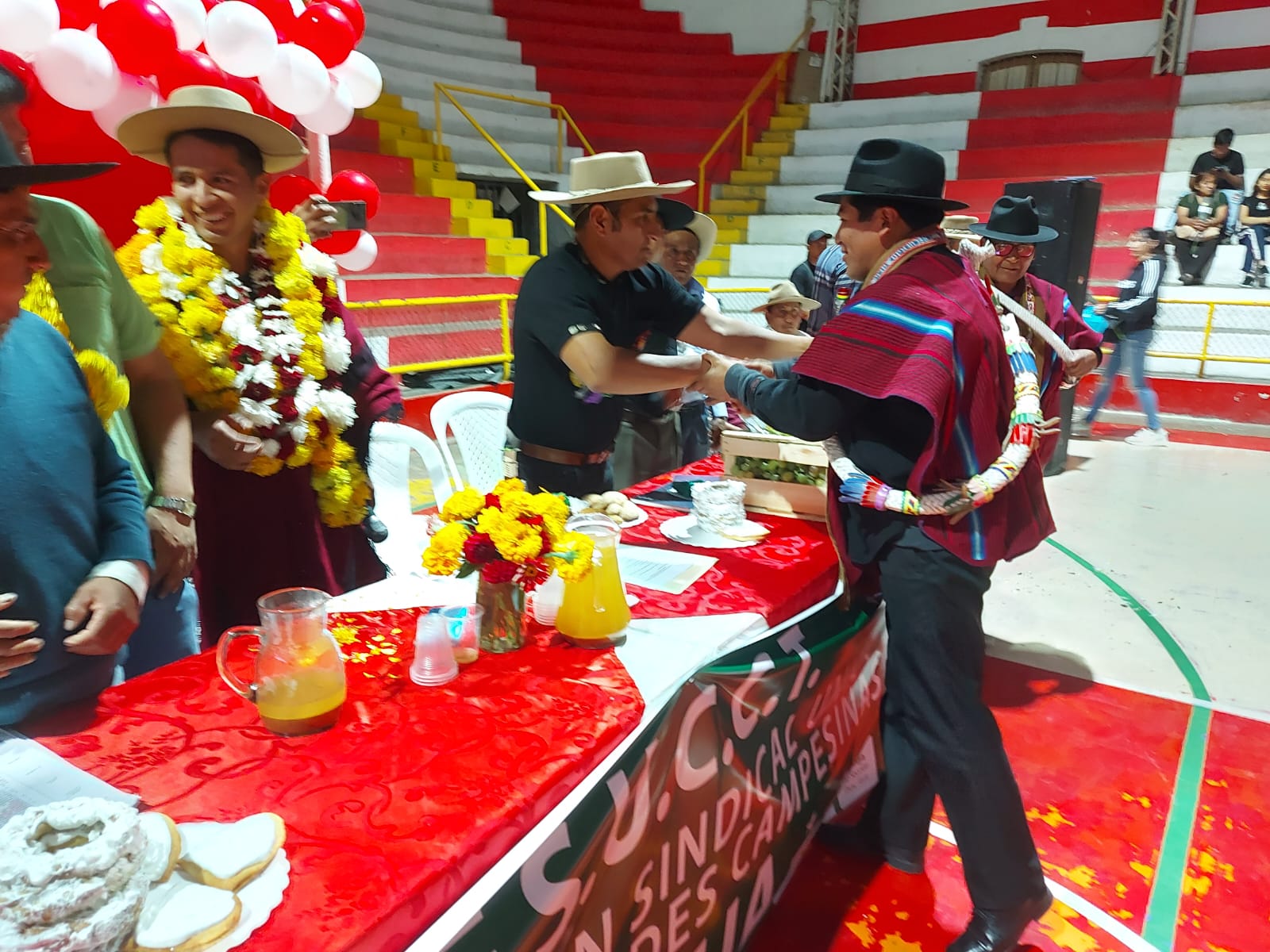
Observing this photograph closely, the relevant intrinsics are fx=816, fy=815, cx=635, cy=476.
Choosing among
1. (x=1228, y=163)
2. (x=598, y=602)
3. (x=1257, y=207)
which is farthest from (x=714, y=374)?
(x=1228, y=163)

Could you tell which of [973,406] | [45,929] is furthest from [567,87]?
[45,929]

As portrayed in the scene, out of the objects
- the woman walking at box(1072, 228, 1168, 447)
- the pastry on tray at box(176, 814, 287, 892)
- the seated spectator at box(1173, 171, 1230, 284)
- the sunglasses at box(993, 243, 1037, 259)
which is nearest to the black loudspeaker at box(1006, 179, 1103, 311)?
the woman walking at box(1072, 228, 1168, 447)

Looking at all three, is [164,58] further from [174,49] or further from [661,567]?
[661,567]

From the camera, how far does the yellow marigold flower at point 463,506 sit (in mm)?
1283

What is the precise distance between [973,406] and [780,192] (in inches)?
419

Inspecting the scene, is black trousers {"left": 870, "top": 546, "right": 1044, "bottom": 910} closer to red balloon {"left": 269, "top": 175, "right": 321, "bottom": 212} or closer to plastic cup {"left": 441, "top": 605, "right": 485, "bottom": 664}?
plastic cup {"left": 441, "top": 605, "right": 485, "bottom": 664}

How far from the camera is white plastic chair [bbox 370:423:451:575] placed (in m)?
2.77

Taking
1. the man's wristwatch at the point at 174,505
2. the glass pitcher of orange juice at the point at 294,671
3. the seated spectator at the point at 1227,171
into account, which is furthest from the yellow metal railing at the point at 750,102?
the glass pitcher of orange juice at the point at 294,671

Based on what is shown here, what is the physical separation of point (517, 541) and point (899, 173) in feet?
3.61

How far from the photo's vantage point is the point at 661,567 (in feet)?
5.84

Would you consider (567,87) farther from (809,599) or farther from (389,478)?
(809,599)

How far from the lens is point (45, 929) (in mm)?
705

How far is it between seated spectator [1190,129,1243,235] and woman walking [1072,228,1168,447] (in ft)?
9.48

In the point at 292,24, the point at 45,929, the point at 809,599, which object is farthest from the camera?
the point at 292,24
